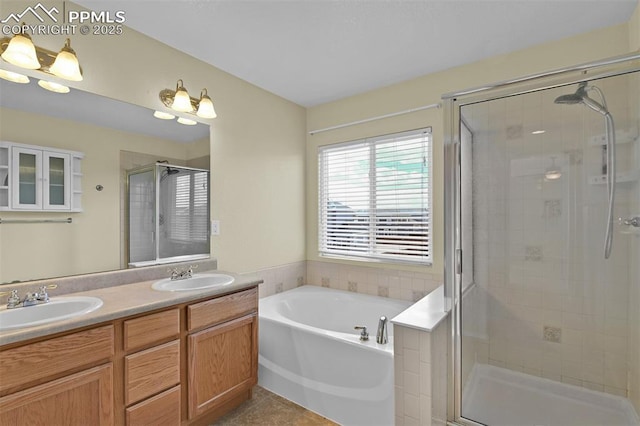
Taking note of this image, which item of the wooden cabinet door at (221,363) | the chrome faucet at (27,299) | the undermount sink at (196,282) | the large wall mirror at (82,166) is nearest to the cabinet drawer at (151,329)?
the wooden cabinet door at (221,363)

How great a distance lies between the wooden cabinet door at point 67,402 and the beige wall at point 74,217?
2.10ft

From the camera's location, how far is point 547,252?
1.87 meters

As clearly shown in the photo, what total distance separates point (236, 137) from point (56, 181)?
130 centimetres

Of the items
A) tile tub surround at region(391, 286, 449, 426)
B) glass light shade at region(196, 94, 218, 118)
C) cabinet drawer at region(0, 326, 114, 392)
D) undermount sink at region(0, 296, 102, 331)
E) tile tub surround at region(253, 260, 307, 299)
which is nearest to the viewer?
cabinet drawer at region(0, 326, 114, 392)

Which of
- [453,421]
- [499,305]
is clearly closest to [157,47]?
[499,305]

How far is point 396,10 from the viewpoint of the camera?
181cm

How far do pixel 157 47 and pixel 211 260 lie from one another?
156 centimetres

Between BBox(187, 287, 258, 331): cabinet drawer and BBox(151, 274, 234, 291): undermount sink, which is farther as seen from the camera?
BBox(151, 274, 234, 291): undermount sink

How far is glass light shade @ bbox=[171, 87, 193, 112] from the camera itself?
7.06ft

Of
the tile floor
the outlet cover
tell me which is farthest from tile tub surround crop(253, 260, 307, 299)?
the outlet cover

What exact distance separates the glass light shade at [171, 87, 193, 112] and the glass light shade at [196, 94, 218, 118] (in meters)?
0.10

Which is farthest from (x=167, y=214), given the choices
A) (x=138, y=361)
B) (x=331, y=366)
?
(x=331, y=366)

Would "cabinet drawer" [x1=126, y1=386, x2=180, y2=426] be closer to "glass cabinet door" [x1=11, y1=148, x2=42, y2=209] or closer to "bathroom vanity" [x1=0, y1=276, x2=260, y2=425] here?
"bathroom vanity" [x1=0, y1=276, x2=260, y2=425]

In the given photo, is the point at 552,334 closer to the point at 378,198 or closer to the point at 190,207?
the point at 378,198
